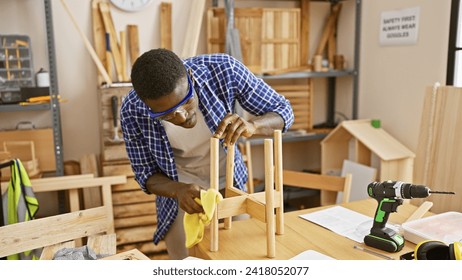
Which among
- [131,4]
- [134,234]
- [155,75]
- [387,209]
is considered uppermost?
[131,4]

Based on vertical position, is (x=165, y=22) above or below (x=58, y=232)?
above

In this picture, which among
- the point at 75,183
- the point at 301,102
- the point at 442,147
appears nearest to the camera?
the point at 442,147

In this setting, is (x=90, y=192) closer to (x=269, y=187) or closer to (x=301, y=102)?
(x=301, y=102)

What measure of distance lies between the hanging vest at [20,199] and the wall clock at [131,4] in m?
1.26

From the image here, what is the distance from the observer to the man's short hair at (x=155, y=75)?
3.95ft

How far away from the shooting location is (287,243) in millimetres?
1409

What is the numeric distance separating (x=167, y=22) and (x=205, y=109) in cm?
162

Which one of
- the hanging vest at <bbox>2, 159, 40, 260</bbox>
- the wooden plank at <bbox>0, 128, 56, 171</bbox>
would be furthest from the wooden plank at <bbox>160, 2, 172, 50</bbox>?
the hanging vest at <bbox>2, 159, 40, 260</bbox>

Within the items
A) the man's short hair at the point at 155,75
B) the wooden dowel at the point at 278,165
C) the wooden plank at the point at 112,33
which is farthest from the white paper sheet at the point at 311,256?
the wooden plank at the point at 112,33

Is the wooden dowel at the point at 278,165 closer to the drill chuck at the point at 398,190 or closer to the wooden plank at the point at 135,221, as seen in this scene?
the drill chuck at the point at 398,190

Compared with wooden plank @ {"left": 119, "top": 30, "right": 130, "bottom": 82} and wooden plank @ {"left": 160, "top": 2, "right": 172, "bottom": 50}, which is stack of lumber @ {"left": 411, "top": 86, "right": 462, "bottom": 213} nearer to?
wooden plank @ {"left": 160, "top": 2, "right": 172, "bottom": 50}

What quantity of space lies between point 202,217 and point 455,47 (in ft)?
6.43

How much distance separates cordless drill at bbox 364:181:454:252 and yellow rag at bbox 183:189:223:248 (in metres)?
0.52

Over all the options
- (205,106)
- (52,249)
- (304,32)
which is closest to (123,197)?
(52,249)
